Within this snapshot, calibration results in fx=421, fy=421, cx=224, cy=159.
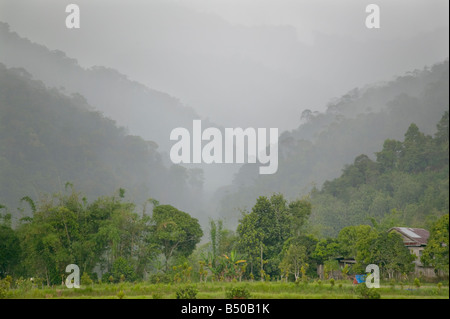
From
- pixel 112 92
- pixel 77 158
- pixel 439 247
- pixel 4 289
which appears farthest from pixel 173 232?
pixel 112 92

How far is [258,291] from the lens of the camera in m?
10.3

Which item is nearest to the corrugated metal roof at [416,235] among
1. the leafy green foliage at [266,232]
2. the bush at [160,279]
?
the leafy green foliage at [266,232]

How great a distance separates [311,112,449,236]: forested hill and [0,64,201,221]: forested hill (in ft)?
20.8

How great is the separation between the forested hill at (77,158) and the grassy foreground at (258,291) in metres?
8.65

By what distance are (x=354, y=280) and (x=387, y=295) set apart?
170 cm

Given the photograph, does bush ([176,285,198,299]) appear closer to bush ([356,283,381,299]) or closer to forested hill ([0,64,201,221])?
bush ([356,283,381,299])

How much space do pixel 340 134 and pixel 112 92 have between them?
10854mm

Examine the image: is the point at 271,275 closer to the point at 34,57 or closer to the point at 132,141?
the point at 132,141

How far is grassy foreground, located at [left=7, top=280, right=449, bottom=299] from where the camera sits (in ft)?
31.2

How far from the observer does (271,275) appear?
13258mm

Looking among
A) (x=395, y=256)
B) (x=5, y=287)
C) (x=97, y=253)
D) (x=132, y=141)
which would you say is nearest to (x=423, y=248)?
(x=395, y=256)

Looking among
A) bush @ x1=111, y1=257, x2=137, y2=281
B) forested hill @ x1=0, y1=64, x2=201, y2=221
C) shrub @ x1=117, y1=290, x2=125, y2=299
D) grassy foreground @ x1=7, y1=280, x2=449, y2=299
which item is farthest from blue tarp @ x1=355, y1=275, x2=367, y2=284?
Result: forested hill @ x1=0, y1=64, x2=201, y2=221
